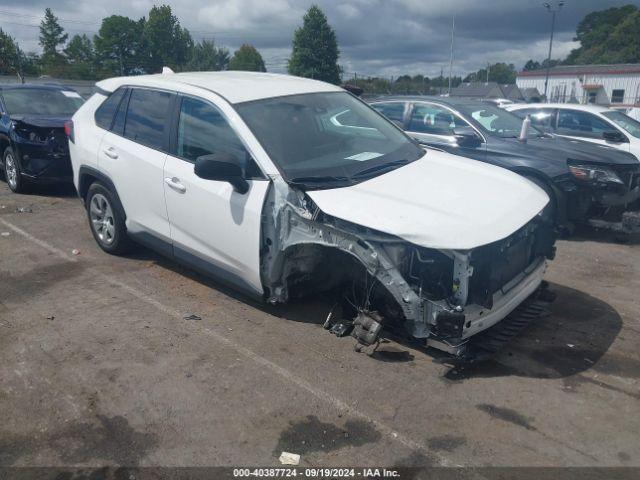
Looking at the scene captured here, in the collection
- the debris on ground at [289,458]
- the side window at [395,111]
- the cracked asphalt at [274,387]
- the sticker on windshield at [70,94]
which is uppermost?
the sticker on windshield at [70,94]

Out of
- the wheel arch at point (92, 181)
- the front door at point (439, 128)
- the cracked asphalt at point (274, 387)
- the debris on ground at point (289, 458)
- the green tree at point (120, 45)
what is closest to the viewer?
the debris on ground at point (289, 458)

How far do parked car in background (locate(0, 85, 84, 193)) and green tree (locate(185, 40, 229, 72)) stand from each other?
84188mm

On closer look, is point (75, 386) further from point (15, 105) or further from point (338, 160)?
point (15, 105)

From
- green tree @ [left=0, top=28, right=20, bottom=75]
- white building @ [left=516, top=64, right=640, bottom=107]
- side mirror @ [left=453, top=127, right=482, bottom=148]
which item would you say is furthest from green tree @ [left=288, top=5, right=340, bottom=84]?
side mirror @ [left=453, top=127, right=482, bottom=148]

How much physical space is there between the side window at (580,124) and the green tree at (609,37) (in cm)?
8901

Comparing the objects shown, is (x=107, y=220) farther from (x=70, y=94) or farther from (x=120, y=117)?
(x=70, y=94)

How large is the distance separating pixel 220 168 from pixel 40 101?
7149mm

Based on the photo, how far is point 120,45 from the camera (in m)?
83.4

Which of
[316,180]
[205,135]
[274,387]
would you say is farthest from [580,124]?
[274,387]

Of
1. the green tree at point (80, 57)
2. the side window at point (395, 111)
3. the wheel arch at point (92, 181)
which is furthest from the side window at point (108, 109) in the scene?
the green tree at point (80, 57)

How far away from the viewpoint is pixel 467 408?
3.32 metres

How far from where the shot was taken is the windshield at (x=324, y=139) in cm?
402

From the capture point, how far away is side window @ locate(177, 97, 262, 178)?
4141 millimetres

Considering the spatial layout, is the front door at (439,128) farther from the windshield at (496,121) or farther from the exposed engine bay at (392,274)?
the exposed engine bay at (392,274)
